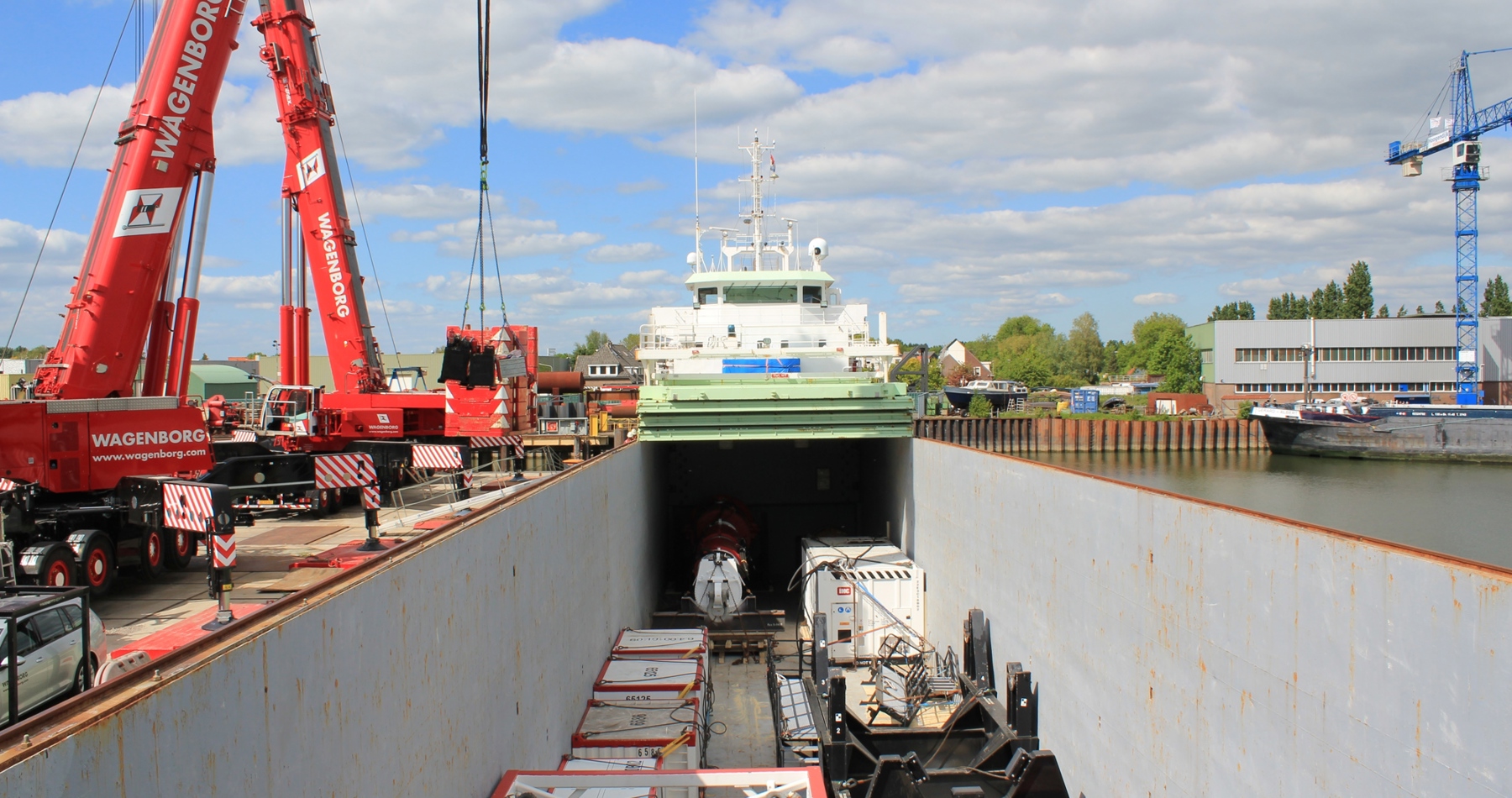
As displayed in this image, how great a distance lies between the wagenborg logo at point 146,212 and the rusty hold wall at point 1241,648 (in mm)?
11248

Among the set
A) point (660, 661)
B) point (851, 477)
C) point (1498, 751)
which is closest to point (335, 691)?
point (1498, 751)

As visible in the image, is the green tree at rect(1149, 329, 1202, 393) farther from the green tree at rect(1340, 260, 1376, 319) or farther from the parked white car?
the parked white car

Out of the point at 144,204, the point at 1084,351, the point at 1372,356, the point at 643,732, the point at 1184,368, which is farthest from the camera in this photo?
the point at 1084,351

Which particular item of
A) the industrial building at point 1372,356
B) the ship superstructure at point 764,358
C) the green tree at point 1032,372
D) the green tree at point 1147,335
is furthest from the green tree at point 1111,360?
the ship superstructure at point 764,358

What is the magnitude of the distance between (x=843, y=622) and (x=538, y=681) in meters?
6.80

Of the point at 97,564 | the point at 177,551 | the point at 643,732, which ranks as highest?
the point at 97,564

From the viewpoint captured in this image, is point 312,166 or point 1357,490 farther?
point 1357,490

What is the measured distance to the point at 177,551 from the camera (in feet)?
36.3

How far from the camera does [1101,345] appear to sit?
15162 centimetres

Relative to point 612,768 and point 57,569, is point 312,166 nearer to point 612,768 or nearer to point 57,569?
point 57,569

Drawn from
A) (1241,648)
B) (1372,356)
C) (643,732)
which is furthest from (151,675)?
(1372,356)

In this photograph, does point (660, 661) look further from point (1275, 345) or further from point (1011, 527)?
point (1275, 345)

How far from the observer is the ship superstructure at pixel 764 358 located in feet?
47.4

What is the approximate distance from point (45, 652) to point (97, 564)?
4377 mm
